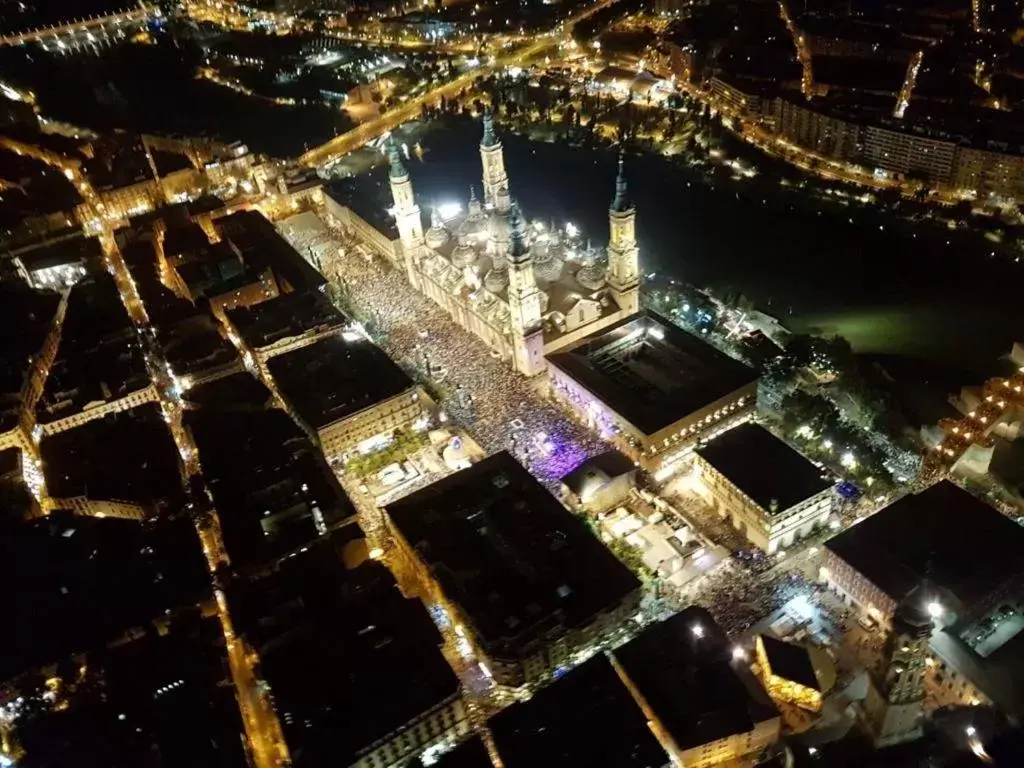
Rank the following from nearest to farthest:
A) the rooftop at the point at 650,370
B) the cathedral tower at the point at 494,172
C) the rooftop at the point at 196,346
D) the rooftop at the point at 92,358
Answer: the rooftop at the point at 650,370 < the rooftop at the point at 92,358 < the rooftop at the point at 196,346 < the cathedral tower at the point at 494,172

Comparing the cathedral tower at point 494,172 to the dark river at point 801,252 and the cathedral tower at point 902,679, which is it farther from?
the cathedral tower at point 902,679

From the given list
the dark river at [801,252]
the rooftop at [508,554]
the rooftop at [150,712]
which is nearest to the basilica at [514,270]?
the dark river at [801,252]

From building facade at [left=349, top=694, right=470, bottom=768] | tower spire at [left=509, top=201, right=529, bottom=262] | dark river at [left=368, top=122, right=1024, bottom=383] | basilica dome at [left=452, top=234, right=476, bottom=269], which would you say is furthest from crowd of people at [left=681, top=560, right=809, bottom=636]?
basilica dome at [left=452, top=234, right=476, bottom=269]

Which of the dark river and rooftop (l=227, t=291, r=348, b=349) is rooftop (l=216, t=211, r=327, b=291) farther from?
the dark river

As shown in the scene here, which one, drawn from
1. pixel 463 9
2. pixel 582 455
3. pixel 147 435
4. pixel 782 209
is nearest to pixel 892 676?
pixel 582 455

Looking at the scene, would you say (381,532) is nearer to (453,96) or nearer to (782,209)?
(782,209)

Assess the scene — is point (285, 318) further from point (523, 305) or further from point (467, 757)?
point (467, 757)
